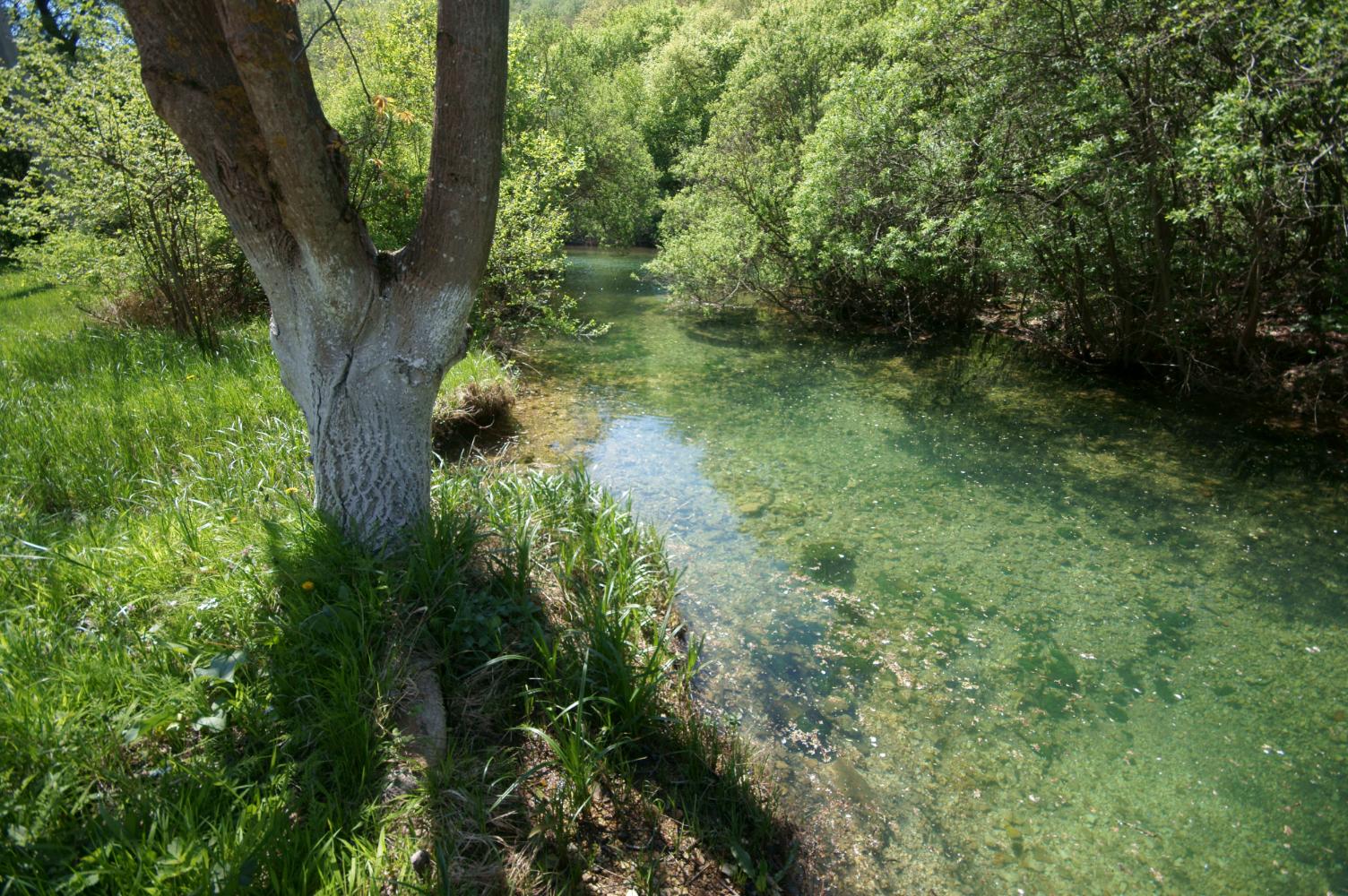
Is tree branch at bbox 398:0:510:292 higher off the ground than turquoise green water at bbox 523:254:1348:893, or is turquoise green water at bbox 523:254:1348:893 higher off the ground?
tree branch at bbox 398:0:510:292

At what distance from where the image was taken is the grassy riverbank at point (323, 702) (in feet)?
6.15

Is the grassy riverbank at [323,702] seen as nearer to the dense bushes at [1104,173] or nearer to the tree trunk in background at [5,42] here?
the dense bushes at [1104,173]

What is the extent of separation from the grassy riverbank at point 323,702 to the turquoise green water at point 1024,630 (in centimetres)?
76

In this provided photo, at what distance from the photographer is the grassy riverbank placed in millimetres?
A: 1873

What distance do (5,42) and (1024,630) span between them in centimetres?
1985

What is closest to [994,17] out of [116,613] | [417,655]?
[417,655]

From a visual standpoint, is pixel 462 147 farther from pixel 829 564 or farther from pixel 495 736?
pixel 829 564

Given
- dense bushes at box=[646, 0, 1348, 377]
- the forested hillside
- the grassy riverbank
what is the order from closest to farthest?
the grassy riverbank → dense bushes at box=[646, 0, 1348, 377] → the forested hillside

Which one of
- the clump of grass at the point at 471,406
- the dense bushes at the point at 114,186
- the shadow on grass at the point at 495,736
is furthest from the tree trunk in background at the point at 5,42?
the shadow on grass at the point at 495,736

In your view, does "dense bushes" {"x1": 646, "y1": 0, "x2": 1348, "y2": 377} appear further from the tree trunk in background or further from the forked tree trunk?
the tree trunk in background

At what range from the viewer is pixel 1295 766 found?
3.35 meters

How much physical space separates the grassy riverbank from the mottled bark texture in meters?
0.43

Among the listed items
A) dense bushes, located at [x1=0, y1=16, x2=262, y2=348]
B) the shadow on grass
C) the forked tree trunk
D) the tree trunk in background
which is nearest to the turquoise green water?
the shadow on grass

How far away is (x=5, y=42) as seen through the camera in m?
13.0
